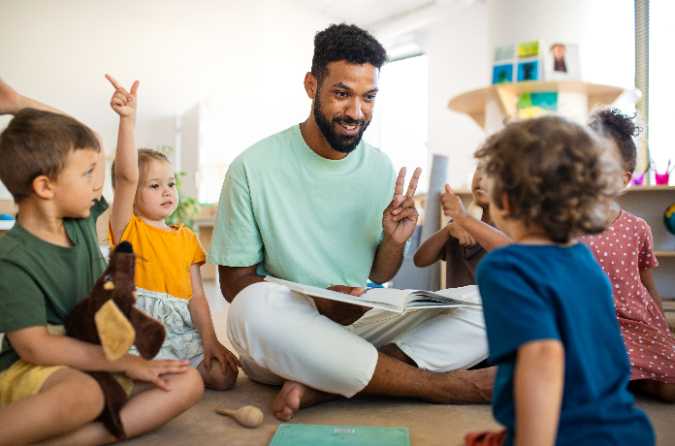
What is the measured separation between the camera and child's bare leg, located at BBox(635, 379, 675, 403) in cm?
131

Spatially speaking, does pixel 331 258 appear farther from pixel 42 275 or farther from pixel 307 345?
pixel 42 275

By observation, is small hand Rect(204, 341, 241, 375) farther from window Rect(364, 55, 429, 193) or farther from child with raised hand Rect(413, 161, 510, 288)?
window Rect(364, 55, 429, 193)

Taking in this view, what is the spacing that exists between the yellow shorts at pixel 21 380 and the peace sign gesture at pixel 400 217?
90 cm

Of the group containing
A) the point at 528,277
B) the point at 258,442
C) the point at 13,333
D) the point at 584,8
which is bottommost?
the point at 258,442

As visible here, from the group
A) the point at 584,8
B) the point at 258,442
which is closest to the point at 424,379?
the point at 258,442

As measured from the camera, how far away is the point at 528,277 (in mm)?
634

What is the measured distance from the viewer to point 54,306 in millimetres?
996

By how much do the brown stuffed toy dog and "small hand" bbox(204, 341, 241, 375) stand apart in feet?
1.30

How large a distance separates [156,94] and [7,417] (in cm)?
561

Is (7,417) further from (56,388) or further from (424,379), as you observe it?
(424,379)

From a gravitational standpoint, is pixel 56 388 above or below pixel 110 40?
below

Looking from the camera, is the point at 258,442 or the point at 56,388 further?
the point at 258,442

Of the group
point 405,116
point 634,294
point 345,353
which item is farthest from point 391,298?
point 405,116

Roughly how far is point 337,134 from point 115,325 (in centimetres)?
84
